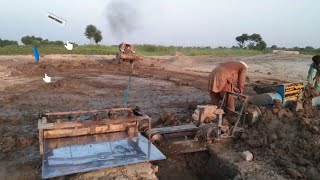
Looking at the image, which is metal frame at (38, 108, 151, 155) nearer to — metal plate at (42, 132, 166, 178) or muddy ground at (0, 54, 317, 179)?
metal plate at (42, 132, 166, 178)

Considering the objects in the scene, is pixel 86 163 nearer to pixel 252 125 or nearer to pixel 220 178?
pixel 220 178

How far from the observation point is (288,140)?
19.3 feet

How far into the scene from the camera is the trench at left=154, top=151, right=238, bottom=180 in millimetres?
5684

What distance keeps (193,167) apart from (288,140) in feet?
6.11

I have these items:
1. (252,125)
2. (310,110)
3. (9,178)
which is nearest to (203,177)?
(252,125)

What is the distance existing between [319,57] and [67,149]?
663 cm

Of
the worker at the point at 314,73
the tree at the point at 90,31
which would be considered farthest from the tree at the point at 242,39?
the worker at the point at 314,73

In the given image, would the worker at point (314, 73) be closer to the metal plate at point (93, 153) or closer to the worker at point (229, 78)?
the worker at point (229, 78)

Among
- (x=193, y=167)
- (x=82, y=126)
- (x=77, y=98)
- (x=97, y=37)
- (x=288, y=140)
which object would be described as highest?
(x=97, y=37)

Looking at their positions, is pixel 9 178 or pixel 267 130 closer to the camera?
pixel 9 178

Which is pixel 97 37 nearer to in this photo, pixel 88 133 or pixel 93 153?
pixel 88 133

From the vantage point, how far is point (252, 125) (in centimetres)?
663

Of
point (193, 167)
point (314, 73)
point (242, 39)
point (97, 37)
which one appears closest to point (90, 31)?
point (97, 37)

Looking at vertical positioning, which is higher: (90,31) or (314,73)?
(90,31)
